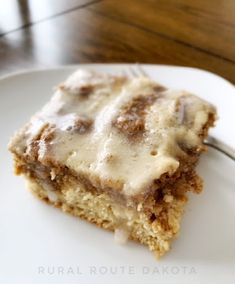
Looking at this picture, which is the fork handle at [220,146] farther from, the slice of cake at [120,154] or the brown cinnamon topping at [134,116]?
the brown cinnamon topping at [134,116]

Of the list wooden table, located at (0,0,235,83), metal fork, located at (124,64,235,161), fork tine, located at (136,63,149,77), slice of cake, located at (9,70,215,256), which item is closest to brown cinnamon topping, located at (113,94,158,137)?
slice of cake, located at (9,70,215,256)

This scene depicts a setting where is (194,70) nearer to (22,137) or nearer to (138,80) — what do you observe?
(138,80)

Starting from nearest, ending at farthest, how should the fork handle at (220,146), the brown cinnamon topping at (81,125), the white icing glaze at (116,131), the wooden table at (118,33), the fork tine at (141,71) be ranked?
the white icing glaze at (116,131) < the brown cinnamon topping at (81,125) < the fork handle at (220,146) < the fork tine at (141,71) < the wooden table at (118,33)

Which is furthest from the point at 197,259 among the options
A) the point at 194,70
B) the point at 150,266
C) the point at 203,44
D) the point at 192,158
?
the point at 203,44

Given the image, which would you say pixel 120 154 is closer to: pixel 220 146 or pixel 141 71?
pixel 220 146

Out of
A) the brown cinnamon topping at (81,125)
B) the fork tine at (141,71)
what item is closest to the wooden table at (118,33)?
the fork tine at (141,71)

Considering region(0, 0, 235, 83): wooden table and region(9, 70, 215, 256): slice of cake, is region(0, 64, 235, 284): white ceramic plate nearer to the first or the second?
region(9, 70, 215, 256): slice of cake
